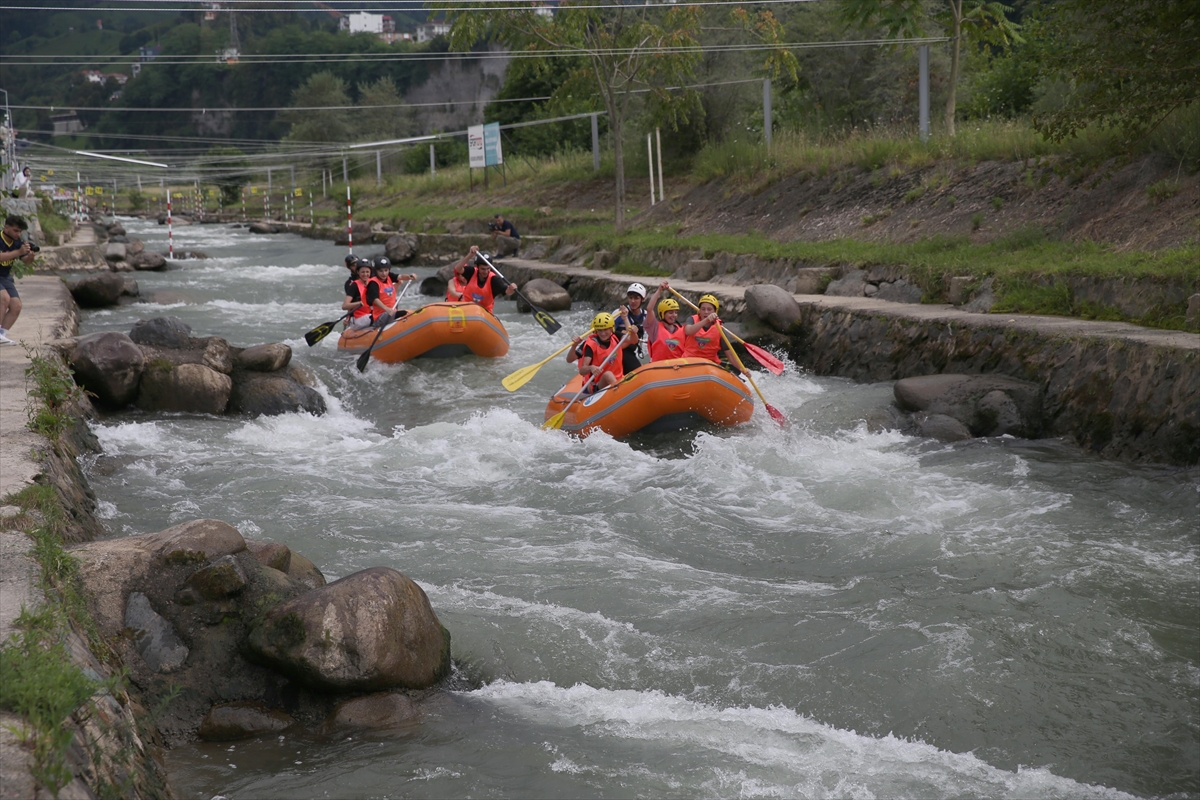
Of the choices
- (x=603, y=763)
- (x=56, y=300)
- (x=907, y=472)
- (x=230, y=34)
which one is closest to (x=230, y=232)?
(x=56, y=300)

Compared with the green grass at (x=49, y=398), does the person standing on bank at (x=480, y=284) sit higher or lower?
lower

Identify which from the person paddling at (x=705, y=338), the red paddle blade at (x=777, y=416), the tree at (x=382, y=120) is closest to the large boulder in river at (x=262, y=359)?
the person paddling at (x=705, y=338)

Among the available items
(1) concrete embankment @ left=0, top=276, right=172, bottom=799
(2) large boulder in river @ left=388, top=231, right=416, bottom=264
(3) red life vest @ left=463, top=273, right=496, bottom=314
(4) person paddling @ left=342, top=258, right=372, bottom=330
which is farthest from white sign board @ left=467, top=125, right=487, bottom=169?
(1) concrete embankment @ left=0, top=276, right=172, bottom=799

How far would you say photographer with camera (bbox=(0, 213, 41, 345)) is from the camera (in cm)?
970

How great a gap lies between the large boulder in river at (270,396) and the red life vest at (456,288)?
12.3 ft

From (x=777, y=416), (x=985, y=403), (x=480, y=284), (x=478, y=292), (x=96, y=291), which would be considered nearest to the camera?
(x=985, y=403)

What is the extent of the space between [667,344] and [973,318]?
2.89m

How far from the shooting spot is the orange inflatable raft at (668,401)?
342 inches

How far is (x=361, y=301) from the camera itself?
44.7ft

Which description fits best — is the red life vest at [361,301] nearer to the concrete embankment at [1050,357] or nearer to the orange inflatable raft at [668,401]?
the concrete embankment at [1050,357]

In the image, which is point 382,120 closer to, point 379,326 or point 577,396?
point 379,326

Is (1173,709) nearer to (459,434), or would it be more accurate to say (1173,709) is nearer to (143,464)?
(459,434)

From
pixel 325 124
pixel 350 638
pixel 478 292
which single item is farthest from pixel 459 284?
pixel 325 124

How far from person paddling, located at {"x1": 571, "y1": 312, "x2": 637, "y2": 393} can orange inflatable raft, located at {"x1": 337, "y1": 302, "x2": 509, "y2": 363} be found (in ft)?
10.5
